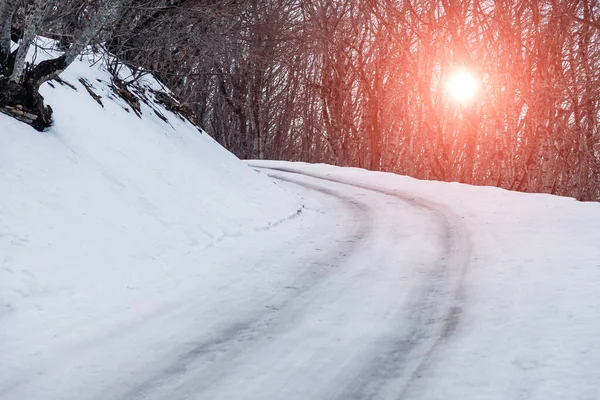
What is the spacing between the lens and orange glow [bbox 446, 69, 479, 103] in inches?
838

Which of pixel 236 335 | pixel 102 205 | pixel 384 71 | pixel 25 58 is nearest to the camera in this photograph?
pixel 236 335

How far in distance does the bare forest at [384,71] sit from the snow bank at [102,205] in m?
0.88

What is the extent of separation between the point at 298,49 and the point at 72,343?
82.4 feet

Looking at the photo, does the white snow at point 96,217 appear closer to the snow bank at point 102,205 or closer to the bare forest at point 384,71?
the snow bank at point 102,205

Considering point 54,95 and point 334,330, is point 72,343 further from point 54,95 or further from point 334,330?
point 54,95

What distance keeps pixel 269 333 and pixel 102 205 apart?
3.24 metres

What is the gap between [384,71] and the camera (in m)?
26.2

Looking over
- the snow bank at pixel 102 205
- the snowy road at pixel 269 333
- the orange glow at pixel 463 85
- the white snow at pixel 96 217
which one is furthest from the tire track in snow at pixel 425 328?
the orange glow at pixel 463 85

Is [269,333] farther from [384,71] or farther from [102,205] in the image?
[384,71]

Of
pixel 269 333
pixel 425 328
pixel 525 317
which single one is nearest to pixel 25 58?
pixel 269 333

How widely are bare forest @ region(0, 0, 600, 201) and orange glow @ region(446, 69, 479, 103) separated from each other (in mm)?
281

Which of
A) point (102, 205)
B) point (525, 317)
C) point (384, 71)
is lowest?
point (525, 317)

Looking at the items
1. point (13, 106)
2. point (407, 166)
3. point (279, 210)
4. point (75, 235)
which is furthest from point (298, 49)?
point (75, 235)

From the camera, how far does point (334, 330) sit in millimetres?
4602
